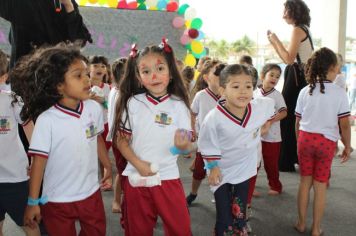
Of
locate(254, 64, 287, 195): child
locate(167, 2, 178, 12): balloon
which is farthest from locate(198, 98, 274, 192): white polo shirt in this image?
locate(167, 2, 178, 12): balloon

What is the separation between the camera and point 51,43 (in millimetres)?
2045

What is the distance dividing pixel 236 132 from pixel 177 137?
433 mm

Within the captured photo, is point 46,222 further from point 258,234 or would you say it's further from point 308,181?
point 308,181

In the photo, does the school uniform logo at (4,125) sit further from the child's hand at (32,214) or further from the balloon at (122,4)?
the balloon at (122,4)

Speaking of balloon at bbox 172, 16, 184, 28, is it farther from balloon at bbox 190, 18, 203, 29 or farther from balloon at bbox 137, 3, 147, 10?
balloon at bbox 137, 3, 147, 10

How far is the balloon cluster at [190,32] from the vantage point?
679cm

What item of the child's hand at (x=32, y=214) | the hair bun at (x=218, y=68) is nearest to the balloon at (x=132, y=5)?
the hair bun at (x=218, y=68)

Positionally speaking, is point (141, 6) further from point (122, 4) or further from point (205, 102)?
point (205, 102)

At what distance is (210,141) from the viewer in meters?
1.91

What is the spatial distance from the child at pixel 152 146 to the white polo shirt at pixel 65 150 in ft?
0.53

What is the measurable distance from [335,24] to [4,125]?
6421 mm

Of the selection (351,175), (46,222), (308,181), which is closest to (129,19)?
(351,175)

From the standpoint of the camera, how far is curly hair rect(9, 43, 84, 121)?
1582mm

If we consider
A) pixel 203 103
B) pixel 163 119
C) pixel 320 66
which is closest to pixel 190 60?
pixel 203 103
